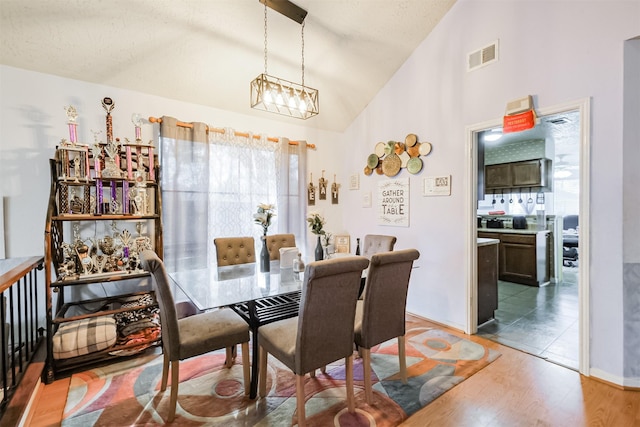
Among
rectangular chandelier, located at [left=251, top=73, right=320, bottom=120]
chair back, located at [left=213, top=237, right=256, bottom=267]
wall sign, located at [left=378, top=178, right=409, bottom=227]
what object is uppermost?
rectangular chandelier, located at [left=251, top=73, right=320, bottom=120]

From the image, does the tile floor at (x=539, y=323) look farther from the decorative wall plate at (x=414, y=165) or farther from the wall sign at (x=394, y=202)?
the decorative wall plate at (x=414, y=165)

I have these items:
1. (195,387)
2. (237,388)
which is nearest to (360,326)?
(237,388)

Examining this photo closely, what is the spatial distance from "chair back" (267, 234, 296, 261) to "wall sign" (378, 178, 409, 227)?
4.26ft

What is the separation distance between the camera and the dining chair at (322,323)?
154cm

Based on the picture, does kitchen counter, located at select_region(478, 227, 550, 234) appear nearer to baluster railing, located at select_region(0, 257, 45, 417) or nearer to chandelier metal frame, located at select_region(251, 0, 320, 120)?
chandelier metal frame, located at select_region(251, 0, 320, 120)

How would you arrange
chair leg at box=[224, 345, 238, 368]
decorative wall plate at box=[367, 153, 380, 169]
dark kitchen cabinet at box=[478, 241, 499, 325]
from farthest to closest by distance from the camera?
decorative wall plate at box=[367, 153, 380, 169]
dark kitchen cabinet at box=[478, 241, 499, 325]
chair leg at box=[224, 345, 238, 368]

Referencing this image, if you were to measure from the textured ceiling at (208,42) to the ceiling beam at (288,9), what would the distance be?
0.06 metres

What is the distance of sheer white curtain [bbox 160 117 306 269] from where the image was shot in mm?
3113

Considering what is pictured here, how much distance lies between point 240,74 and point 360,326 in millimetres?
2821

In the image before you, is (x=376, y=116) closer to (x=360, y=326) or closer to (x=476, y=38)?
(x=476, y=38)

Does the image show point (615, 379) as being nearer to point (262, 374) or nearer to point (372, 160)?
point (262, 374)

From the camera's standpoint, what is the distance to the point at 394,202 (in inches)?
145

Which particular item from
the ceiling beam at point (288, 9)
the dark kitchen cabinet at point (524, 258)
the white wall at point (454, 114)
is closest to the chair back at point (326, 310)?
the white wall at point (454, 114)

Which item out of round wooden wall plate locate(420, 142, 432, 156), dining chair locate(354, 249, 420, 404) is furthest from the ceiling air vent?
dining chair locate(354, 249, 420, 404)
